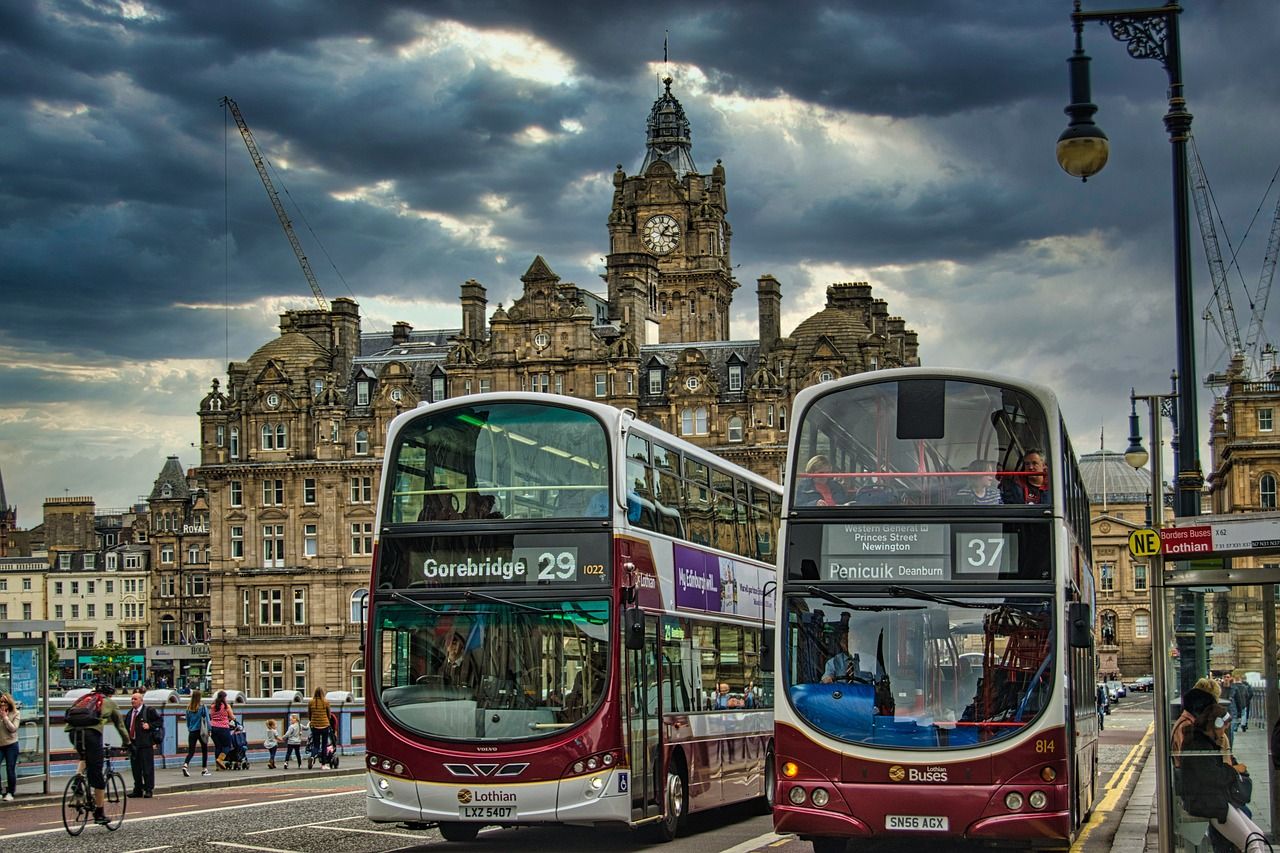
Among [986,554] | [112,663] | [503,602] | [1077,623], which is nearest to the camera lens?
[1077,623]

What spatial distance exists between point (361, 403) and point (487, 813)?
74694 millimetres

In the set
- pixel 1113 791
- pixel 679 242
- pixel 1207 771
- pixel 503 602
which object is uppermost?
pixel 679 242

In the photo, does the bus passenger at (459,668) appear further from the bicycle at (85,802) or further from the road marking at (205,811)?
the bicycle at (85,802)

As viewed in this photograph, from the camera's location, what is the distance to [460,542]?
62.8 ft

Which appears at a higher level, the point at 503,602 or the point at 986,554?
the point at 986,554

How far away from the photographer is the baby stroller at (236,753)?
38.3 metres

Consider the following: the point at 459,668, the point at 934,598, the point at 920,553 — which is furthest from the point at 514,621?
the point at 934,598

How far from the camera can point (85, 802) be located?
21828 mm

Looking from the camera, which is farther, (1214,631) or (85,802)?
A: (85,802)

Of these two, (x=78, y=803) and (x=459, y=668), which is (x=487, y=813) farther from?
(x=78, y=803)

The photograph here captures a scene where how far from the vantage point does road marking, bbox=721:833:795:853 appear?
64.4 ft

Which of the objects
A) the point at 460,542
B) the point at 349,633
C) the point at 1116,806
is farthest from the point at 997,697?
the point at 349,633

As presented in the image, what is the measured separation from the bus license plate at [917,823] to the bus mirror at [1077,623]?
1946mm

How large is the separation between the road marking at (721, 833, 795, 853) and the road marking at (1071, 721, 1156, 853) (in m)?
3.22
